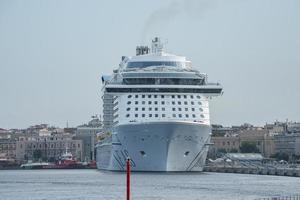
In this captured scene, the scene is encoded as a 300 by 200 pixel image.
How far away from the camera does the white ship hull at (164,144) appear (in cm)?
7931

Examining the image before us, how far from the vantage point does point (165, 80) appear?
8350 centimetres

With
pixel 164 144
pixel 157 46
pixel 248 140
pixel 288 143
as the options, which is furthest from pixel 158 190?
pixel 248 140

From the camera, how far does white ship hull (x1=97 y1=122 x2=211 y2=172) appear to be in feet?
260

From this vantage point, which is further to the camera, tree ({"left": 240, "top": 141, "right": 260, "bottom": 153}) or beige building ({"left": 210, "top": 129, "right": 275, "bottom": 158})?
beige building ({"left": 210, "top": 129, "right": 275, "bottom": 158})

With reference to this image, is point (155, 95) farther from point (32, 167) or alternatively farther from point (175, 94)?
point (32, 167)

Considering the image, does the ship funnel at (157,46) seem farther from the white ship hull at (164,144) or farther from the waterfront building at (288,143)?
the waterfront building at (288,143)

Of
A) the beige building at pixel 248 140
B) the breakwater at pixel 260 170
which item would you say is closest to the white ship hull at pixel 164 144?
the breakwater at pixel 260 170

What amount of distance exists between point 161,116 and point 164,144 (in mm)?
2743

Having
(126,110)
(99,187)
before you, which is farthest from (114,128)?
(99,187)

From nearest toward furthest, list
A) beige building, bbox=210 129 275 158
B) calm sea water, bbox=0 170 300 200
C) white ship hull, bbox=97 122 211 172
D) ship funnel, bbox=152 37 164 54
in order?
calm sea water, bbox=0 170 300 200 → white ship hull, bbox=97 122 211 172 → ship funnel, bbox=152 37 164 54 → beige building, bbox=210 129 275 158

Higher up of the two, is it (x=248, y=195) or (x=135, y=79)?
(x=135, y=79)

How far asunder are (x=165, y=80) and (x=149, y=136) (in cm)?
612

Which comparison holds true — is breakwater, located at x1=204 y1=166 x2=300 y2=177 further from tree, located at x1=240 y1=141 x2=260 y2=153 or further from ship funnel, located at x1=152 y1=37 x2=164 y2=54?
tree, located at x1=240 y1=141 x2=260 y2=153

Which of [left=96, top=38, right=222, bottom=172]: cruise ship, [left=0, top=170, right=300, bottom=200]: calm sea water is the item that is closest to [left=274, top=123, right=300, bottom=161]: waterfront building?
[left=96, top=38, right=222, bottom=172]: cruise ship
